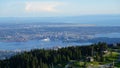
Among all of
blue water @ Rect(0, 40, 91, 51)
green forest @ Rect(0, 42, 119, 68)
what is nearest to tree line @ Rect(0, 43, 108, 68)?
green forest @ Rect(0, 42, 119, 68)

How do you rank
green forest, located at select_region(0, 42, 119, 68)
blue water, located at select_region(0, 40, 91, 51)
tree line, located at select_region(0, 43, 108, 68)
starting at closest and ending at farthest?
green forest, located at select_region(0, 42, 119, 68)
tree line, located at select_region(0, 43, 108, 68)
blue water, located at select_region(0, 40, 91, 51)

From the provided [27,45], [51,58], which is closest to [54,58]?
→ [51,58]

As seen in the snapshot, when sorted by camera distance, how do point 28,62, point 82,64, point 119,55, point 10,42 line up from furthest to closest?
point 10,42 → point 119,55 → point 28,62 → point 82,64

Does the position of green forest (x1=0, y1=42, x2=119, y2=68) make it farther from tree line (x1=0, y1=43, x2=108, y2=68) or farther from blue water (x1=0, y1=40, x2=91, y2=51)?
blue water (x1=0, y1=40, x2=91, y2=51)

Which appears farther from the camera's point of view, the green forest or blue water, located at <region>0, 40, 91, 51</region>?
blue water, located at <region>0, 40, 91, 51</region>

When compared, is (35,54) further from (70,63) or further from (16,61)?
(70,63)

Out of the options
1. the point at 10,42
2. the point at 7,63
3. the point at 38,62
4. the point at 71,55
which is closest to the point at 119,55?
the point at 71,55

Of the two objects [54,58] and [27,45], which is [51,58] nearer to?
[54,58]

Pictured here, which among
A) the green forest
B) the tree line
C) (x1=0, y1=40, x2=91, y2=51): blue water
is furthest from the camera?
(x1=0, y1=40, x2=91, y2=51): blue water

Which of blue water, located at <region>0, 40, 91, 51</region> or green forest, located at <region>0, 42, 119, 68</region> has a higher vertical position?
green forest, located at <region>0, 42, 119, 68</region>
